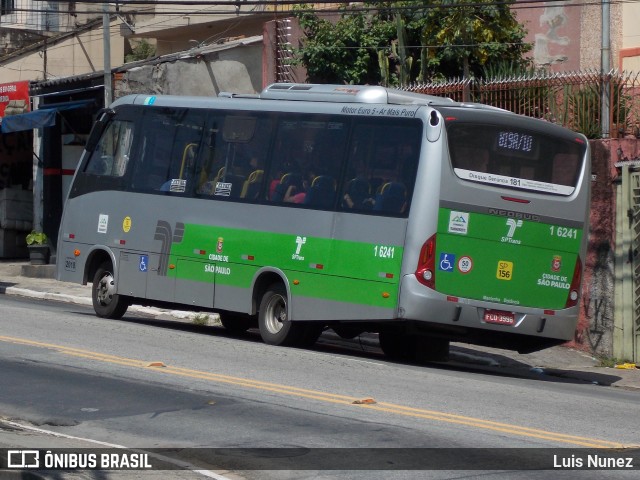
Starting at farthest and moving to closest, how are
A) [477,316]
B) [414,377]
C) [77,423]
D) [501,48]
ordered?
[501,48], [477,316], [414,377], [77,423]

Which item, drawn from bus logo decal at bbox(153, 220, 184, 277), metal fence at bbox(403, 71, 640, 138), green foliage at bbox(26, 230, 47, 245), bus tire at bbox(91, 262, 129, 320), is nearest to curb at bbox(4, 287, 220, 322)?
bus tire at bbox(91, 262, 129, 320)

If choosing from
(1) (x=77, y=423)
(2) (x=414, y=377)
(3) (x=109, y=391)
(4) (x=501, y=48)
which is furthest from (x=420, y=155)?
(4) (x=501, y=48)

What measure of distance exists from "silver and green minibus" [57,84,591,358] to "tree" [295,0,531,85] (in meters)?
7.64

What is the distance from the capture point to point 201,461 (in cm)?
827

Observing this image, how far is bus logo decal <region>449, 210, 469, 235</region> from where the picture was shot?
13773 mm

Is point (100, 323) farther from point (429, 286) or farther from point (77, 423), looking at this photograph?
point (77, 423)

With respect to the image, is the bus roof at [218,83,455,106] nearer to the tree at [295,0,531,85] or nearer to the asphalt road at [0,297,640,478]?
the asphalt road at [0,297,640,478]

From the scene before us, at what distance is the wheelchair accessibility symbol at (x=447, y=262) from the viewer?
13758 mm

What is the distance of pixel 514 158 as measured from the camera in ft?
46.4

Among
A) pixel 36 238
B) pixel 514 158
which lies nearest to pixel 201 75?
pixel 36 238

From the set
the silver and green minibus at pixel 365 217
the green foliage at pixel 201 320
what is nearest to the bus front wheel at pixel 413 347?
the silver and green minibus at pixel 365 217

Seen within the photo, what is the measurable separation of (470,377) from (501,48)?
1154 cm

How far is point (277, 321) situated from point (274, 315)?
100mm

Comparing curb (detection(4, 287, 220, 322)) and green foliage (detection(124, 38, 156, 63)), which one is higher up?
green foliage (detection(124, 38, 156, 63))
